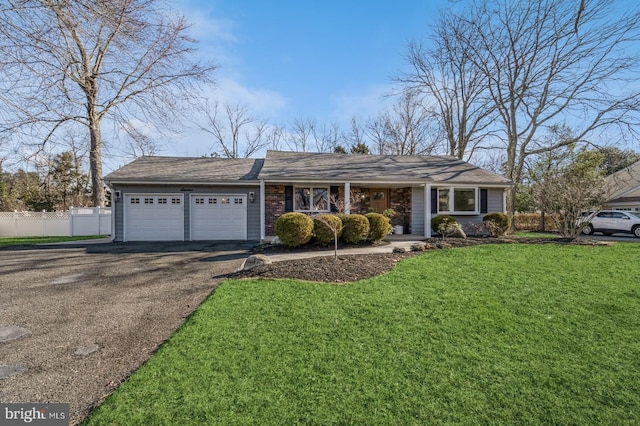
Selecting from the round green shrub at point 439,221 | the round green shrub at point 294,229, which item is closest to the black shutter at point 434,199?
the round green shrub at point 439,221

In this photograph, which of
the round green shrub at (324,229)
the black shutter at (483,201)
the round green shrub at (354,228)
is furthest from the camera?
the black shutter at (483,201)

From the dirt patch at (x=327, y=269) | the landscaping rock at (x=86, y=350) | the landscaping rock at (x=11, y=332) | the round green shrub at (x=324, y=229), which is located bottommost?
the landscaping rock at (x=86, y=350)

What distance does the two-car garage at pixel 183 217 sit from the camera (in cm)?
1190

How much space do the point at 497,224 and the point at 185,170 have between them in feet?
44.3

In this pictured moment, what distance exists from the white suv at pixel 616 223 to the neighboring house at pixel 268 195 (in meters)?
6.53

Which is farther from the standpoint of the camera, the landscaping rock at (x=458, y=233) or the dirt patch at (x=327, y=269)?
the landscaping rock at (x=458, y=233)

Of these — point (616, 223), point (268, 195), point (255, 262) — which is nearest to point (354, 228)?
point (255, 262)

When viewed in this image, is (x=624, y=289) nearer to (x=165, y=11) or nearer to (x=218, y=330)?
(x=218, y=330)

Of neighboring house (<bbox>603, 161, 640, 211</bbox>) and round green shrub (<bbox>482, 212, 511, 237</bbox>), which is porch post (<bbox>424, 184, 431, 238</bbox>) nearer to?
round green shrub (<bbox>482, 212, 511, 237</bbox>)

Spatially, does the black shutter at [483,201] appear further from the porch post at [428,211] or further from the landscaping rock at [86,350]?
the landscaping rock at [86,350]

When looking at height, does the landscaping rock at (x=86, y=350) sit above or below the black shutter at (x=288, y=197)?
below

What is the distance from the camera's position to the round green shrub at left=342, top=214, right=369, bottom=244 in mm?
9258

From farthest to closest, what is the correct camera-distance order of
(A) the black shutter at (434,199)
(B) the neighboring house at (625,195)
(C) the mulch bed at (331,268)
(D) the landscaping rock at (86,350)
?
(B) the neighboring house at (625,195) → (A) the black shutter at (434,199) → (C) the mulch bed at (331,268) → (D) the landscaping rock at (86,350)

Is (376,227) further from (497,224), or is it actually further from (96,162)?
(96,162)
